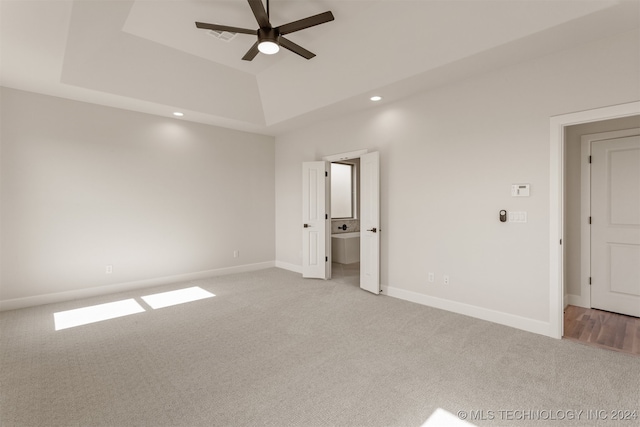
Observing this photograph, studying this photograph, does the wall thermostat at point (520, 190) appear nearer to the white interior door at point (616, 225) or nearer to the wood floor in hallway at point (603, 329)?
the white interior door at point (616, 225)

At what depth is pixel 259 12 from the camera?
2648mm

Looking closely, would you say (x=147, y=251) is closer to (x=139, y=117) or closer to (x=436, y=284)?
(x=139, y=117)

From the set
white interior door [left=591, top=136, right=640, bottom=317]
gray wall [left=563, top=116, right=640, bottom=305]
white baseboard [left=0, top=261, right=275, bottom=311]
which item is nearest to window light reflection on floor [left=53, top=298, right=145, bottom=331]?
white baseboard [left=0, top=261, right=275, bottom=311]

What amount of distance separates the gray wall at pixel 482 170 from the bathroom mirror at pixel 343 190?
295 cm

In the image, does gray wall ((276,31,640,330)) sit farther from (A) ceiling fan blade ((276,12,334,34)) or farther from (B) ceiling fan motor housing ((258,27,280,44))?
(B) ceiling fan motor housing ((258,27,280,44))

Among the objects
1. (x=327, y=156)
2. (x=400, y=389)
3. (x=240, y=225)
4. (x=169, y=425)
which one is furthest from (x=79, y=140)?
(x=400, y=389)

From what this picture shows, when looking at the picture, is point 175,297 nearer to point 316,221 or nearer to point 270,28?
point 316,221

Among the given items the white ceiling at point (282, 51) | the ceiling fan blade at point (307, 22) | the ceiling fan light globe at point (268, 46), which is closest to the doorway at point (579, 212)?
the white ceiling at point (282, 51)

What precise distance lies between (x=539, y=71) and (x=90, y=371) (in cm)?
514

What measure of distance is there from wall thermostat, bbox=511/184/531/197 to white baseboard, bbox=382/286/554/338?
1350 millimetres

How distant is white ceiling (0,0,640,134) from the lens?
2812 millimetres

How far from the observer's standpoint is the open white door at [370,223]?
4633 millimetres

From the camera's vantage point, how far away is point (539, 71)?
322cm

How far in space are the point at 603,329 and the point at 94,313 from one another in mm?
6001
